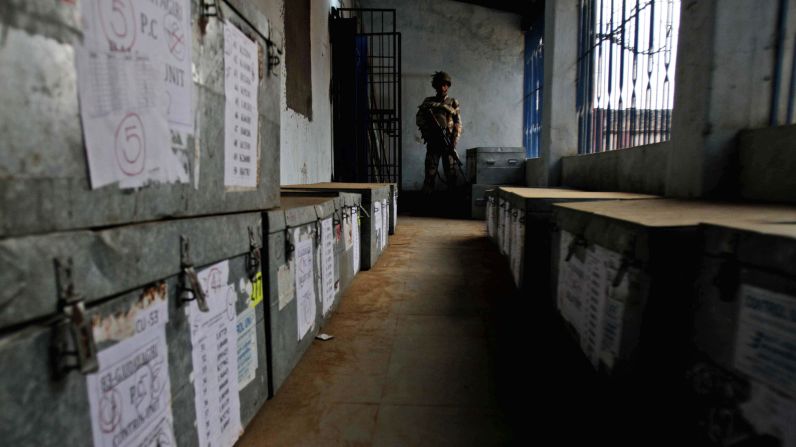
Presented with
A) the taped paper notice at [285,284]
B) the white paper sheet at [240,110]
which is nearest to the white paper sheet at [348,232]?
the taped paper notice at [285,284]

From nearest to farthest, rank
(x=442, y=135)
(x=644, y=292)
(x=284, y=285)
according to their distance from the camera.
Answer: (x=644, y=292) → (x=284, y=285) → (x=442, y=135)

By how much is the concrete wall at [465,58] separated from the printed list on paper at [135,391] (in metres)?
8.32

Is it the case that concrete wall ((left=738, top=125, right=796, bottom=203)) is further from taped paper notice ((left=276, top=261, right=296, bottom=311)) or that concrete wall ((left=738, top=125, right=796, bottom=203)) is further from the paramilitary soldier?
the paramilitary soldier

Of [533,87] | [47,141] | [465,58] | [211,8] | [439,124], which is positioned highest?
[465,58]

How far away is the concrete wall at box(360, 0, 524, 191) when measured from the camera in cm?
890

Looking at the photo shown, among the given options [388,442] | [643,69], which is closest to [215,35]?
[388,442]

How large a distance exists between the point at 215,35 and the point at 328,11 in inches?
208

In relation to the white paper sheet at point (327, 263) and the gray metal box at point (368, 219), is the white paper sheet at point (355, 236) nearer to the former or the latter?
the gray metal box at point (368, 219)

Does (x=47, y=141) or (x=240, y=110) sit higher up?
(x=240, y=110)

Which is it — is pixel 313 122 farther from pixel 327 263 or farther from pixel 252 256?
pixel 252 256

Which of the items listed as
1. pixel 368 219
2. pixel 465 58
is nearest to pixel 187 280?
pixel 368 219

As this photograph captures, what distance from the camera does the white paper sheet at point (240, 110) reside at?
1189 millimetres

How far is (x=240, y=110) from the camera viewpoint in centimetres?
127

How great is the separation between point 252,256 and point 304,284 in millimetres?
509
